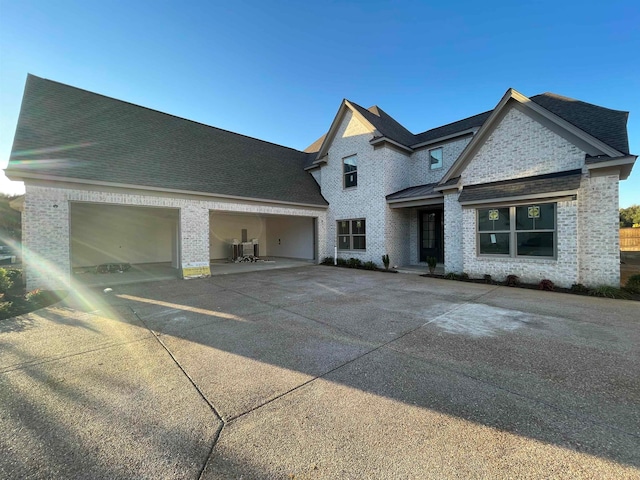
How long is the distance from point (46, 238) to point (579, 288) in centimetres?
1627

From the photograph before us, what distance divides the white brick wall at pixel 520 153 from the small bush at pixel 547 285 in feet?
11.8

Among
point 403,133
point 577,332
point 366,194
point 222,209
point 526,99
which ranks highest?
point 403,133

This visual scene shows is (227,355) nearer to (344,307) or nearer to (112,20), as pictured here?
(344,307)

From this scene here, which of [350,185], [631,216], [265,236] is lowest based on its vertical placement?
[265,236]

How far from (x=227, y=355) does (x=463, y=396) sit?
10.2ft

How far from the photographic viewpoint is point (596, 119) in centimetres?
886

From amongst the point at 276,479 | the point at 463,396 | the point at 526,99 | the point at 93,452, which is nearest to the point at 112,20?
the point at 93,452

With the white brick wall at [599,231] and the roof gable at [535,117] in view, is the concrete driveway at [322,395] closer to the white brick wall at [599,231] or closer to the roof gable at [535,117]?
the white brick wall at [599,231]

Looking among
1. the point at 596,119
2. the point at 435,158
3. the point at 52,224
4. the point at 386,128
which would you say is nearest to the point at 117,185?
the point at 52,224

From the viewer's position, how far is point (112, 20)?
8383mm

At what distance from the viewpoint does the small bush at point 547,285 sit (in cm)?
824

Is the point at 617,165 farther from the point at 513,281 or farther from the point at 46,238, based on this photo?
the point at 46,238

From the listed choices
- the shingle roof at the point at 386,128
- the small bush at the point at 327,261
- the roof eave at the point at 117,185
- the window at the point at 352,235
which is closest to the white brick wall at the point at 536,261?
the window at the point at 352,235

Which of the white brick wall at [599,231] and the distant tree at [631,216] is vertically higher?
the distant tree at [631,216]
